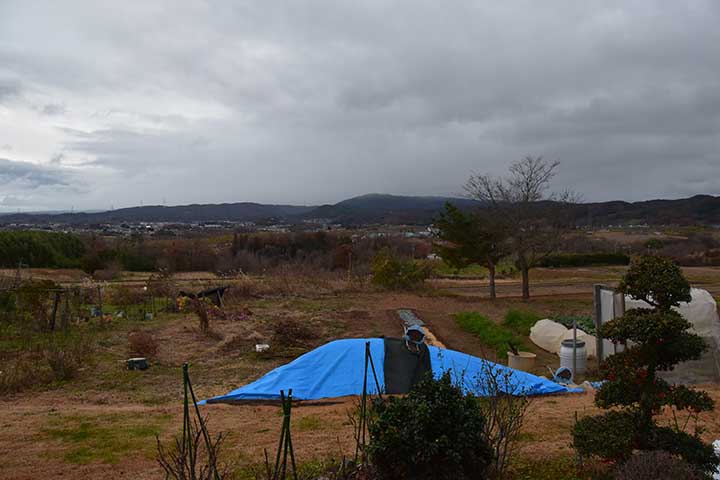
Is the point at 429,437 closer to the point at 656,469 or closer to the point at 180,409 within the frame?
the point at 656,469

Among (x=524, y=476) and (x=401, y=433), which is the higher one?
(x=401, y=433)

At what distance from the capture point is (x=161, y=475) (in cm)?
514

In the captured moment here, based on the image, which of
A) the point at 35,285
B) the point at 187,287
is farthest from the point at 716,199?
the point at 35,285

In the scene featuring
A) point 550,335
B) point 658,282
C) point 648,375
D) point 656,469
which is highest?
point 658,282

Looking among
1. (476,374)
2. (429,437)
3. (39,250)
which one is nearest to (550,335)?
(476,374)

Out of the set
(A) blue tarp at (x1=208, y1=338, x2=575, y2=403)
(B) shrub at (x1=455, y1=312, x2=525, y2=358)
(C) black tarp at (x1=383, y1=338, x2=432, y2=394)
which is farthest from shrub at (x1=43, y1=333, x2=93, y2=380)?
(B) shrub at (x1=455, y1=312, x2=525, y2=358)

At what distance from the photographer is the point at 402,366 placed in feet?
28.7

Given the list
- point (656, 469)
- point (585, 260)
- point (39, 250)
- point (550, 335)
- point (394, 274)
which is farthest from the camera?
point (585, 260)

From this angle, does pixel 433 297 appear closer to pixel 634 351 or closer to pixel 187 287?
pixel 187 287

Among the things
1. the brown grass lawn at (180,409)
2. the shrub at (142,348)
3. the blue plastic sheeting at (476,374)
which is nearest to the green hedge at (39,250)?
the brown grass lawn at (180,409)

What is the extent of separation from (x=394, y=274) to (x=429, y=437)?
20.8 m

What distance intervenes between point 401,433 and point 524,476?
5.66 feet

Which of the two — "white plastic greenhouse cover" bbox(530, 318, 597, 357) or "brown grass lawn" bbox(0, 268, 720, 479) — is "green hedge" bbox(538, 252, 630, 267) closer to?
"brown grass lawn" bbox(0, 268, 720, 479)

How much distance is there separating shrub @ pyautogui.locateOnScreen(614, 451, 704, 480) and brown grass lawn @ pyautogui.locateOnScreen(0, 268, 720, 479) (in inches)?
70.1
